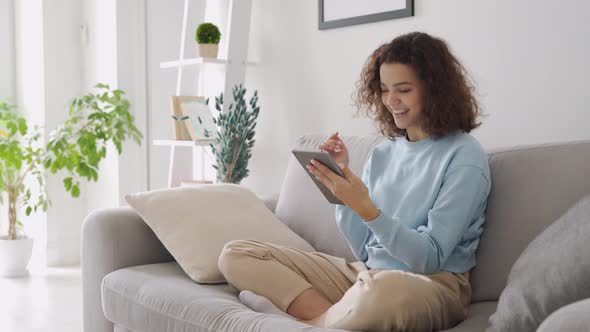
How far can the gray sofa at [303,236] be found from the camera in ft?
5.60

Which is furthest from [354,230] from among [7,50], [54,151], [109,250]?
[7,50]

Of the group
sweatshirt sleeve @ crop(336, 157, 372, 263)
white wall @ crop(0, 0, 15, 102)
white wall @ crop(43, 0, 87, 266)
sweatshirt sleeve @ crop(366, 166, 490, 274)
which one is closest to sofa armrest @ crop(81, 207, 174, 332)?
sweatshirt sleeve @ crop(336, 157, 372, 263)

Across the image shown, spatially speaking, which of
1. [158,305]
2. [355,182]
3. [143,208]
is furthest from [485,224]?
[143,208]

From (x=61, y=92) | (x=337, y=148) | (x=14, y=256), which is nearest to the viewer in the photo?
(x=337, y=148)

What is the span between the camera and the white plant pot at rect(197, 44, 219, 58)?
10.3ft

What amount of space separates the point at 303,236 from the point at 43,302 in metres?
1.66

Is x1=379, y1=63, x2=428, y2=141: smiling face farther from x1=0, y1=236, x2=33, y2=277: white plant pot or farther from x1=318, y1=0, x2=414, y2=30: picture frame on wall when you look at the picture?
x1=0, y1=236, x2=33, y2=277: white plant pot

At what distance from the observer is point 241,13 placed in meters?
3.19

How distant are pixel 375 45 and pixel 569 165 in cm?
115

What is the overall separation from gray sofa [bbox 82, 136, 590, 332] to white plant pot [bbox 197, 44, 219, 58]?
1.02 metres

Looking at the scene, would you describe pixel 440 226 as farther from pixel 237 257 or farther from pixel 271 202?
pixel 271 202

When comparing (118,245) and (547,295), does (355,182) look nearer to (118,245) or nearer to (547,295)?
(547,295)

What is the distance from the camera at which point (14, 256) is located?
393cm

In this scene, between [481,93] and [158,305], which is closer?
[158,305]
